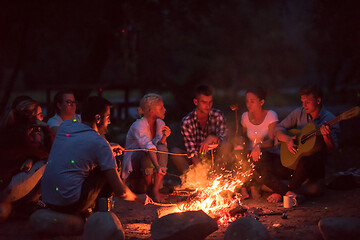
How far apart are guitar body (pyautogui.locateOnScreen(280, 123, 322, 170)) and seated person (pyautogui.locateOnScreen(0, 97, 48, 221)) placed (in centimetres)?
353

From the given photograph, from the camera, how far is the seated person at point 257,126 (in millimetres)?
6441

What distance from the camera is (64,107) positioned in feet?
19.9

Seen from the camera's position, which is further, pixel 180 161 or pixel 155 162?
pixel 180 161

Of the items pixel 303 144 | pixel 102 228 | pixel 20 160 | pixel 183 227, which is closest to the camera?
pixel 102 228

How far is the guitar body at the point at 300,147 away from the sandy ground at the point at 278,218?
0.63 metres

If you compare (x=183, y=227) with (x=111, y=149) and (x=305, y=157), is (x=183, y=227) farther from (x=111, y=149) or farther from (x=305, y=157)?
(x=305, y=157)

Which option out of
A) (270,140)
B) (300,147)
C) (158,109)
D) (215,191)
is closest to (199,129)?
(158,109)

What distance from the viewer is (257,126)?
662 centimetres

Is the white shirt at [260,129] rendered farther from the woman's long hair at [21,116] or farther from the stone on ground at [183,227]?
the woman's long hair at [21,116]

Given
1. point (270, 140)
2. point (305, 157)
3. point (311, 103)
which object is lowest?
point (305, 157)

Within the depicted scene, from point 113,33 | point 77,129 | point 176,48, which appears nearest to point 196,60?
point 176,48

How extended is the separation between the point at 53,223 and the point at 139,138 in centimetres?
220

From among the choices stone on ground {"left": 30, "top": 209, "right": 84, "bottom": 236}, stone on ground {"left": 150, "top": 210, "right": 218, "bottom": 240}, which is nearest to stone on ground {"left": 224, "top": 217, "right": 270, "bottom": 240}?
stone on ground {"left": 150, "top": 210, "right": 218, "bottom": 240}

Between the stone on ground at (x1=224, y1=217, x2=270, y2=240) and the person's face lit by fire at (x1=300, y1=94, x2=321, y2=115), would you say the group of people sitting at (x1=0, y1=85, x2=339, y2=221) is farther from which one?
the stone on ground at (x1=224, y1=217, x2=270, y2=240)
